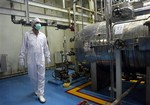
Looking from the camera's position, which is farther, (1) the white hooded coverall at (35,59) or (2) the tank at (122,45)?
(1) the white hooded coverall at (35,59)

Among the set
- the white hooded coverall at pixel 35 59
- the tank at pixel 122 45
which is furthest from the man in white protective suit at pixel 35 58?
the tank at pixel 122 45

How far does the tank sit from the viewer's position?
1830 mm

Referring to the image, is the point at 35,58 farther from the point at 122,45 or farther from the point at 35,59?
the point at 122,45

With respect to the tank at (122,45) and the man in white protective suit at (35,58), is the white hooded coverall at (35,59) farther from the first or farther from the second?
the tank at (122,45)

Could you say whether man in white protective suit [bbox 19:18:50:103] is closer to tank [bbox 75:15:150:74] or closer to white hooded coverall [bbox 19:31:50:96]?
white hooded coverall [bbox 19:31:50:96]

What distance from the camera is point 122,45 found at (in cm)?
181

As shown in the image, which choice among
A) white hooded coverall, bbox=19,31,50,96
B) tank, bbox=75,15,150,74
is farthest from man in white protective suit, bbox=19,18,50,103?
tank, bbox=75,15,150,74

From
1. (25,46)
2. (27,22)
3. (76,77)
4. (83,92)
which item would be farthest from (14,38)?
(83,92)

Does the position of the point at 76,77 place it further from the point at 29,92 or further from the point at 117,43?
the point at 117,43

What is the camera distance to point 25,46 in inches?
98.0

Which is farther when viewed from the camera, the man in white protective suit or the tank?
the man in white protective suit

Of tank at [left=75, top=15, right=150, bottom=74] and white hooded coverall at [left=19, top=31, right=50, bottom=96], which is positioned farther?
white hooded coverall at [left=19, top=31, right=50, bottom=96]

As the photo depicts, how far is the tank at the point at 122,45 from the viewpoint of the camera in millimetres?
1830

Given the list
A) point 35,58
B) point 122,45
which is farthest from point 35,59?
point 122,45
